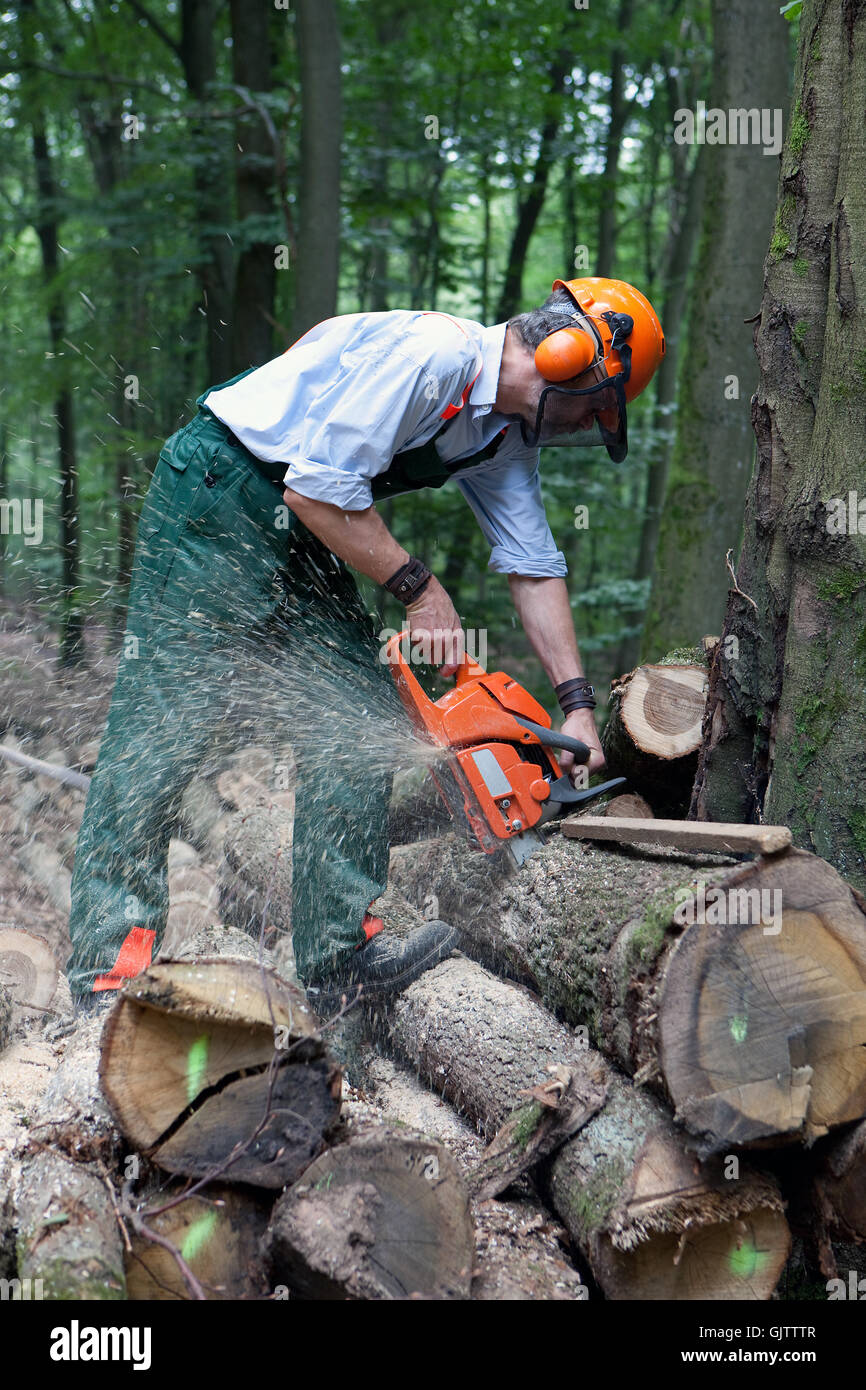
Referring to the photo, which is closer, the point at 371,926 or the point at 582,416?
the point at 582,416

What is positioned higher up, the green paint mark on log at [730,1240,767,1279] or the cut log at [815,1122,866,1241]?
the cut log at [815,1122,866,1241]

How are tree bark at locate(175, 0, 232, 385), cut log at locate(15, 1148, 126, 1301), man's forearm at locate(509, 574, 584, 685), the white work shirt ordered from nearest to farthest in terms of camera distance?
cut log at locate(15, 1148, 126, 1301) → the white work shirt → man's forearm at locate(509, 574, 584, 685) → tree bark at locate(175, 0, 232, 385)

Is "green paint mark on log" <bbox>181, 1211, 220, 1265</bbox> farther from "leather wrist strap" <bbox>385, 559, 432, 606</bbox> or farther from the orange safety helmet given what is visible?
the orange safety helmet

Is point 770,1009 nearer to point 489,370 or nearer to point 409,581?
point 409,581

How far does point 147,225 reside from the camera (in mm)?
8258

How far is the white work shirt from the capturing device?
8.72ft

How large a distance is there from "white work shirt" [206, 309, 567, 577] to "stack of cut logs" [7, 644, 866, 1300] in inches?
50.8

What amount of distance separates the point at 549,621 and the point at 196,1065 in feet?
6.15

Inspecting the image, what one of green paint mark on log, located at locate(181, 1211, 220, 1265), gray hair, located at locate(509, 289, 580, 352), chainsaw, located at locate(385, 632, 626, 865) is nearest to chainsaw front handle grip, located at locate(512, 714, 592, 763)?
chainsaw, located at locate(385, 632, 626, 865)

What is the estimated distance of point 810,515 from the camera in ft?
A: 8.07

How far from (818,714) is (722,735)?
360 mm

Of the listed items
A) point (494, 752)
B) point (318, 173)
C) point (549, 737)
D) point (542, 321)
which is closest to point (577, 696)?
point (549, 737)

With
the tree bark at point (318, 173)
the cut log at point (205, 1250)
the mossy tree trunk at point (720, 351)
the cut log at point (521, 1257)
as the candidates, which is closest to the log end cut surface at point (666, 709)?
the cut log at point (521, 1257)

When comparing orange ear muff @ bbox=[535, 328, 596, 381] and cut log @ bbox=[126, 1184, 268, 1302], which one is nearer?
cut log @ bbox=[126, 1184, 268, 1302]
